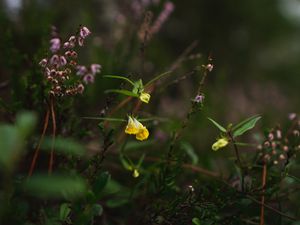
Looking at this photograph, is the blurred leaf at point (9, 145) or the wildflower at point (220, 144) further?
the wildflower at point (220, 144)

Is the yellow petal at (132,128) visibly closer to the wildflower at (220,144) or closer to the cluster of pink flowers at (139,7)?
the wildflower at (220,144)

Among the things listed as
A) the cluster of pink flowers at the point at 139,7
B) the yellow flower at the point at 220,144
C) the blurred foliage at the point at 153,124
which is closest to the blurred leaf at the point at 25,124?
the blurred foliage at the point at 153,124

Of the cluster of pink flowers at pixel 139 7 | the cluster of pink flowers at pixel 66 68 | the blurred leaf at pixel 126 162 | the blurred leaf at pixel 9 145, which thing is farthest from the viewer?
the cluster of pink flowers at pixel 139 7

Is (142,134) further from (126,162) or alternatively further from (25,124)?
(25,124)

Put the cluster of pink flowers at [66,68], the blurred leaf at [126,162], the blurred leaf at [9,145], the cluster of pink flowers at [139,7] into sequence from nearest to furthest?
the blurred leaf at [9,145], the cluster of pink flowers at [66,68], the blurred leaf at [126,162], the cluster of pink flowers at [139,7]

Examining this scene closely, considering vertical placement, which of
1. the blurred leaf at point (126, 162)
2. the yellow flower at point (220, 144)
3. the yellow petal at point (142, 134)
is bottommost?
the yellow flower at point (220, 144)

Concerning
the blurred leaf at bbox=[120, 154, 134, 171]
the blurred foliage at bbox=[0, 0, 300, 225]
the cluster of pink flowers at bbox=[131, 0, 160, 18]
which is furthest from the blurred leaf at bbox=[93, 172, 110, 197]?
the cluster of pink flowers at bbox=[131, 0, 160, 18]

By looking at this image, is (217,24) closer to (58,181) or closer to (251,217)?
(251,217)

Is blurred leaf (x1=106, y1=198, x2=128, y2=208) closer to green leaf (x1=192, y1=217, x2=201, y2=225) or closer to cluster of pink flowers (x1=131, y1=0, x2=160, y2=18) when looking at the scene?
green leaf (x1=192, y1=217, x2=201, y2=225)

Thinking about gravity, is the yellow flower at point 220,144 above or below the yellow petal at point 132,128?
below

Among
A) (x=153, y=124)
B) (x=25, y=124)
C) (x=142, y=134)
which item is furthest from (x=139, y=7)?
(x=25, y=124)

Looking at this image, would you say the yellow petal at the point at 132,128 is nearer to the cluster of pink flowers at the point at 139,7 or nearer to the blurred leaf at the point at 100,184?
the blurred leaf at the point at 100,184
